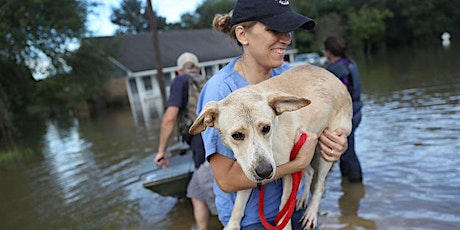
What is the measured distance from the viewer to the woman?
2.15 meters

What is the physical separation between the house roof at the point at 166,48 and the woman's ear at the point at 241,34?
29.3 meters

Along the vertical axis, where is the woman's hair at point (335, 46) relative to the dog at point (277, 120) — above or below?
above

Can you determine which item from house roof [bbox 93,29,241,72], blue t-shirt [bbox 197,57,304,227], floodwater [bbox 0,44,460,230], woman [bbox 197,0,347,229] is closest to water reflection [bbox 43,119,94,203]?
floodwater [bbox 0,44,460,230]

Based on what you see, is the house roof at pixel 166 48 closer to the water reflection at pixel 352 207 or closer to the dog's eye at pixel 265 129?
the water reflection at pixel 352 207

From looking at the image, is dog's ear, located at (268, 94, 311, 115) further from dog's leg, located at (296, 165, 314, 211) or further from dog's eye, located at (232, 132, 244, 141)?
dog's leg, located at (296, 165, 314, 211)

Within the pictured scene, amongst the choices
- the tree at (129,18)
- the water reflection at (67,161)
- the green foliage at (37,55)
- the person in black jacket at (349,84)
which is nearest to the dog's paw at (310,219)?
the person in black jacket at (349,84)

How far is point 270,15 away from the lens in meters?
2.19

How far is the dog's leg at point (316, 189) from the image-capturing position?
2.52 metres

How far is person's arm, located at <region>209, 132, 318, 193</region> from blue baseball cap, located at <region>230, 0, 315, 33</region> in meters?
0.62

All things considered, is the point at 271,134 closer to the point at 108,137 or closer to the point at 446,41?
the point at 108,137

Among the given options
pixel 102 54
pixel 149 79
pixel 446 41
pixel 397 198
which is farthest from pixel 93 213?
pixel 446 41

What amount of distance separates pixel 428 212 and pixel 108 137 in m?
12.5

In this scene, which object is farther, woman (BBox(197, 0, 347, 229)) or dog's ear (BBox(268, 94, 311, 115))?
woman (BBox(197, 0, 347, 229))

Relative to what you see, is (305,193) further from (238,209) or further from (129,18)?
(129,18)
